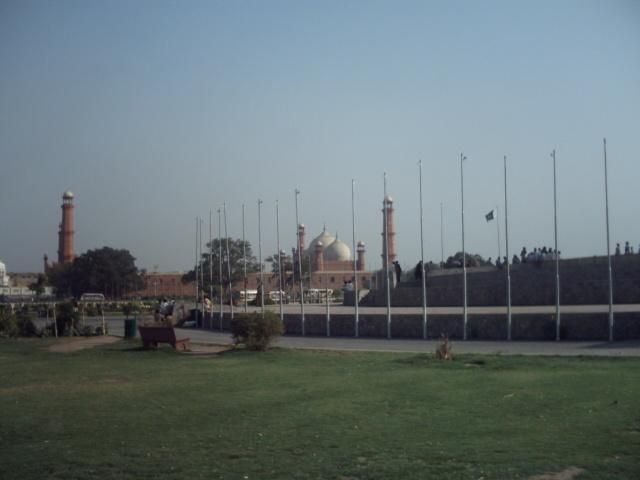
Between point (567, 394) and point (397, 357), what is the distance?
7290mm

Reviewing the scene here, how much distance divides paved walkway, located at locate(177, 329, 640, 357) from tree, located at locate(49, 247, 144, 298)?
53.9 meters

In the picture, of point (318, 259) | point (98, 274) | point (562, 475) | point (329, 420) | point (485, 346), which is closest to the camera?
point (562, 475)

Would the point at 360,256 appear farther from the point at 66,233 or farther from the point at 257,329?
the point at 257,329

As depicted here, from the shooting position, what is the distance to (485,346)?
23.0 metres

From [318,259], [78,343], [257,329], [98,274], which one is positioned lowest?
[78,343]

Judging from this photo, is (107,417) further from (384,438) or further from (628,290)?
(628,290)

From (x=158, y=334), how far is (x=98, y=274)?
57506mm

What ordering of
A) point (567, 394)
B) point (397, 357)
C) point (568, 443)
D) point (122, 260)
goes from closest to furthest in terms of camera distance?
point (568, 443)
point (567, 394)
point (397, 357)
point (122, 260)

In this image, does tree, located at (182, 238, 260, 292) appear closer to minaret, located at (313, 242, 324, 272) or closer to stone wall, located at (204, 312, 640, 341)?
minaret, located at (313, 242, 324, 272)

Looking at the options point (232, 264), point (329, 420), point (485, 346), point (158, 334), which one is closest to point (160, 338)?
point (158, 334)

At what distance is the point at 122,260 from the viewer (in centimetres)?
8069

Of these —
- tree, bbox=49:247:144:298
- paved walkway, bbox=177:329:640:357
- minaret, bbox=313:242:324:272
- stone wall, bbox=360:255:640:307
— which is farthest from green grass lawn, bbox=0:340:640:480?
tree, bbox=49:247:144:298

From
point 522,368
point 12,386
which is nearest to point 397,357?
point 522,368

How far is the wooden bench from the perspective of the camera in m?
23.1
